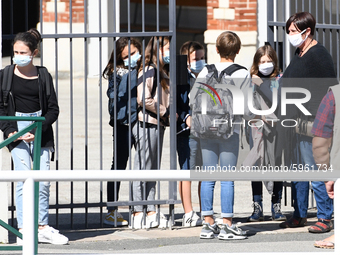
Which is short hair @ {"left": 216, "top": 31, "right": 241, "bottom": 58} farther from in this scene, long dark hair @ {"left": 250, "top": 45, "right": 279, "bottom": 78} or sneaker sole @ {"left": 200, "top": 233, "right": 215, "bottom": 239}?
sneaker sole @ {"left": 200, "top": 233, "right": 215, "bottom": 239}

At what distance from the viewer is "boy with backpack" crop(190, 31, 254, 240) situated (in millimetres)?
5477

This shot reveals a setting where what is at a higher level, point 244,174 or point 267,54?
point 267,54

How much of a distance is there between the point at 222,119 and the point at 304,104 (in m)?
0.71

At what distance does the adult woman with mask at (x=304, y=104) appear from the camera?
5.38 m

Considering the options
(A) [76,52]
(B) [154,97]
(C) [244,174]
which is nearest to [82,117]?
(A) [76,52]

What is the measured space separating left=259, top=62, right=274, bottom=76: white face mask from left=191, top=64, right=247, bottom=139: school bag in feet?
2.16

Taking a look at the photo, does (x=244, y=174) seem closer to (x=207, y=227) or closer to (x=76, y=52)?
(x=207, y=227)

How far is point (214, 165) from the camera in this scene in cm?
556

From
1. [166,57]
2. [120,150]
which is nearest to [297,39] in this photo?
[166,57]

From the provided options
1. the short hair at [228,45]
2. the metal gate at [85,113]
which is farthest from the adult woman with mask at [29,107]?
the short hair at [228,45]

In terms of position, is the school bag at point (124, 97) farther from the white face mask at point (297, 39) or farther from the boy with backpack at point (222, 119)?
the white face mask at point (297, 39)

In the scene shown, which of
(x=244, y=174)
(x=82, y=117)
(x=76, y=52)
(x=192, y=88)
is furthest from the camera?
(x=76, y=52)

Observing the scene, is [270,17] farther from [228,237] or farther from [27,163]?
[27,163]

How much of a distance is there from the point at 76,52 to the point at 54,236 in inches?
425
